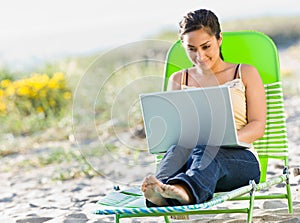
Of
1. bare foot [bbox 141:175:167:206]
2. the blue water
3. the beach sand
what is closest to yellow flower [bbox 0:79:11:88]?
the beach sand

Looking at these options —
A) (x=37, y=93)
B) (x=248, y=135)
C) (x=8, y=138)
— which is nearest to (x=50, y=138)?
(x=8, y=138)

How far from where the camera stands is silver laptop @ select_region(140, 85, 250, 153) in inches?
101

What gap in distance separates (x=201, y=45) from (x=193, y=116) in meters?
0.32

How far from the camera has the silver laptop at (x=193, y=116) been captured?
2.56 metres

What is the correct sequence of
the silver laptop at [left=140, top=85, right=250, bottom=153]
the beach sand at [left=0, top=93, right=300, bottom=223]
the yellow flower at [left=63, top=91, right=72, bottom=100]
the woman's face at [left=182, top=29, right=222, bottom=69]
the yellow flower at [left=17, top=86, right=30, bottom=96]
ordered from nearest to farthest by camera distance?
the silver laptop at [left=140, top=85, right=250, bottom=153]
the woman's face at [left=182, top=29, right=222, bottom=69]
the beach sand at [left=0, top=93, right=300, bottom=223]
the yellow flower at [left=17, top=86, right=30, bottom=96]
the yellow flower at [left=63, top=91, right=72, bottom=100]

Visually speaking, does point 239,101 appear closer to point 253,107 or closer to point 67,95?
point 253,107

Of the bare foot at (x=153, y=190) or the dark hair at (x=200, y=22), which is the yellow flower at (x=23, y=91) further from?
the bare foot at (x=153, y=190)

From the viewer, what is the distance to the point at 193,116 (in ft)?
8.57

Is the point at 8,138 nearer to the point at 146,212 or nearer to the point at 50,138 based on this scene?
the point at 50,138

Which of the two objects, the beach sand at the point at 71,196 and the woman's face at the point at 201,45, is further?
the beach sand at the point at 71,196

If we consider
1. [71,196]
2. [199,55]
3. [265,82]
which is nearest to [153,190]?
[199,55]

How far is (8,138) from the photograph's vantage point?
669cm

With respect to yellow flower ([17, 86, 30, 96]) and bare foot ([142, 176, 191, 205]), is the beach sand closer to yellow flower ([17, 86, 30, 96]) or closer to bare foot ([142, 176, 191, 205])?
bare foot ([142, 176, 191, 205])

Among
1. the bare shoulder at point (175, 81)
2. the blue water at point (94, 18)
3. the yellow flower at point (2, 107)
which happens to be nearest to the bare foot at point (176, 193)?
the bare shoulder at point (175, 81)
